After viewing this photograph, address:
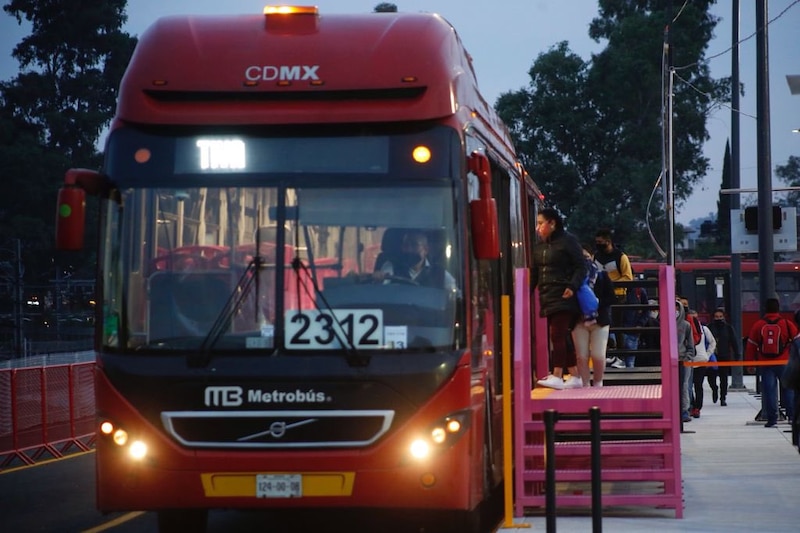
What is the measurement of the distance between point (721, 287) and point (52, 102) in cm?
3861

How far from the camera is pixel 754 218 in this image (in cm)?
2439

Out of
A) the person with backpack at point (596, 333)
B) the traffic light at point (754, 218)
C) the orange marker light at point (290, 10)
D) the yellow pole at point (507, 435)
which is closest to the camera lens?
the orange marker light at point (290, 10)

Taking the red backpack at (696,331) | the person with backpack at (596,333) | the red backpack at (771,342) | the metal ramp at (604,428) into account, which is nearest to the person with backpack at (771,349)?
the red backpack at (771,342)

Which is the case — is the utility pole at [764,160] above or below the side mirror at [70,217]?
above

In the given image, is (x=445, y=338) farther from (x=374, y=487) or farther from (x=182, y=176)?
(x=182, y=176)

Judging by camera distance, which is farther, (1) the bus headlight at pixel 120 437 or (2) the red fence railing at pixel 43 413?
(2) the red fence railing at pixel 43 413

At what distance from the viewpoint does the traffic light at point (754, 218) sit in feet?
78.9

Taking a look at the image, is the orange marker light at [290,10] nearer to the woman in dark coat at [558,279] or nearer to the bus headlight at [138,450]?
the bus headlight at [138,450]

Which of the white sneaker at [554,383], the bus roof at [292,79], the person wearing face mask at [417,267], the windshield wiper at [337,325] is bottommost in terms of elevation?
the white sneaker at [554,383]

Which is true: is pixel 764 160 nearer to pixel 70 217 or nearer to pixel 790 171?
A: pixel 70 217

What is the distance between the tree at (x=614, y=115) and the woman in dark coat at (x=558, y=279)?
56217 mm

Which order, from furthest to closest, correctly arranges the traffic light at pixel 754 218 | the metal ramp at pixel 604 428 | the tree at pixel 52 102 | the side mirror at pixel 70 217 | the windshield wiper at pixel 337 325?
the tree at pixel 52 102
the traffic light at pixel 754 218
the metal ramp at pixel 604 428
the windshield wiper at pixel 337 325
the side mirror at pixel 70 217

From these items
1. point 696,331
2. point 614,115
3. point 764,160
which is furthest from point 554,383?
point 614,115

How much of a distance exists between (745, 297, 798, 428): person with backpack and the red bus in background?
27017 millimetres
